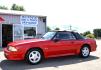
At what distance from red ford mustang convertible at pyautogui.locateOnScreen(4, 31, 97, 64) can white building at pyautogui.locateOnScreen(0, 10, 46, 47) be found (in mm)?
8548

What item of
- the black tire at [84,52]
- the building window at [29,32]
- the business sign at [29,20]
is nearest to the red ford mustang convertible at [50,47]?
the black tire at [84,52]

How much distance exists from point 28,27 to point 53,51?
1096cm

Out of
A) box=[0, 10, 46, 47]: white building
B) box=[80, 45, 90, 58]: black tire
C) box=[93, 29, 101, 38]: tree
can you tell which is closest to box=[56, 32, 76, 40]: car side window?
box=[80, 45, 90, 58]: black tire

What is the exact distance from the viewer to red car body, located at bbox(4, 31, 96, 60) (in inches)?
363

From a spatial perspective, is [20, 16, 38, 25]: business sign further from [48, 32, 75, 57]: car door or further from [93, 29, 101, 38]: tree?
[93, 29, 101, 38]: tree

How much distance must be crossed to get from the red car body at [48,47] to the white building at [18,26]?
28.5 ft

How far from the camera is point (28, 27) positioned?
20.7 metres

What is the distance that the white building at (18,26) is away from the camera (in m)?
19.3

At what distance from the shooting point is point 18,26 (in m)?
20.0

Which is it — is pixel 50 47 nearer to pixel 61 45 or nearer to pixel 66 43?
pixel 61 45

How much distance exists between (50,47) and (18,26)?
10542 mm

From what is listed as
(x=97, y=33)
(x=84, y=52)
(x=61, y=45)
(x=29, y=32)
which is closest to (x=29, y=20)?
(x=29, y=32)

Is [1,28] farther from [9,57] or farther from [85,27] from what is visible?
[85,27]

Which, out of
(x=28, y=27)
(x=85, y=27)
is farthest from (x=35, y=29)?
(x=85, y=27)
